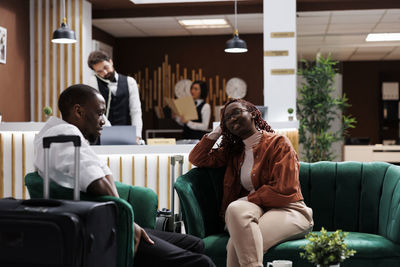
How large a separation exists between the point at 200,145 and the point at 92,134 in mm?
1092

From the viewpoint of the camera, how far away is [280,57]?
7.91 m

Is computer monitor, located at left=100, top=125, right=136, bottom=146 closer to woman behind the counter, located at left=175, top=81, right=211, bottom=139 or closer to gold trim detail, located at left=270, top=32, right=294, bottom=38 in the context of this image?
woman behind the counter, located at left=175, top=81, right=211, bottom=139

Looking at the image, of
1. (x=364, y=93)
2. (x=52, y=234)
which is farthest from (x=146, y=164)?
(x=364, y=93)

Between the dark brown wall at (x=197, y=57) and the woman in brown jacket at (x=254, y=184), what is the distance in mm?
7475

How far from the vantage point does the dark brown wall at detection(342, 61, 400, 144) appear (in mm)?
15000

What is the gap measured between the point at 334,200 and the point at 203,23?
6794 mm

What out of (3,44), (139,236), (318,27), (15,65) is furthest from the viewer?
(318,27)

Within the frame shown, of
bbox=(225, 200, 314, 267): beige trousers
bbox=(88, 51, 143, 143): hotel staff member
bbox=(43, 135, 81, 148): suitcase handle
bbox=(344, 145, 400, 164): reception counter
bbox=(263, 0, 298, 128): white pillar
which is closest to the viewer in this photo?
bbox=(43, 135, 81, 148): suitcase handle

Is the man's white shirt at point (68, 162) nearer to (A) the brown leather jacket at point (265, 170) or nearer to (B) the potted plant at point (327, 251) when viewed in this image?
(B) the potted plant at point (327, 251)

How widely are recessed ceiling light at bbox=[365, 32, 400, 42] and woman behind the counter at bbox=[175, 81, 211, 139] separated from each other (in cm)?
433

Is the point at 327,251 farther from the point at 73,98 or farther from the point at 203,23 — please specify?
the point at 203,23

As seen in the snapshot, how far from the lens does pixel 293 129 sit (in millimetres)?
6926

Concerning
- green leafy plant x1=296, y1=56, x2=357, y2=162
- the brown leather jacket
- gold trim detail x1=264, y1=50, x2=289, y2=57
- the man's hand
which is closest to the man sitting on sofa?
the man's hand

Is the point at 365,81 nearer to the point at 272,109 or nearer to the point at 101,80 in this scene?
the point at 272,109
